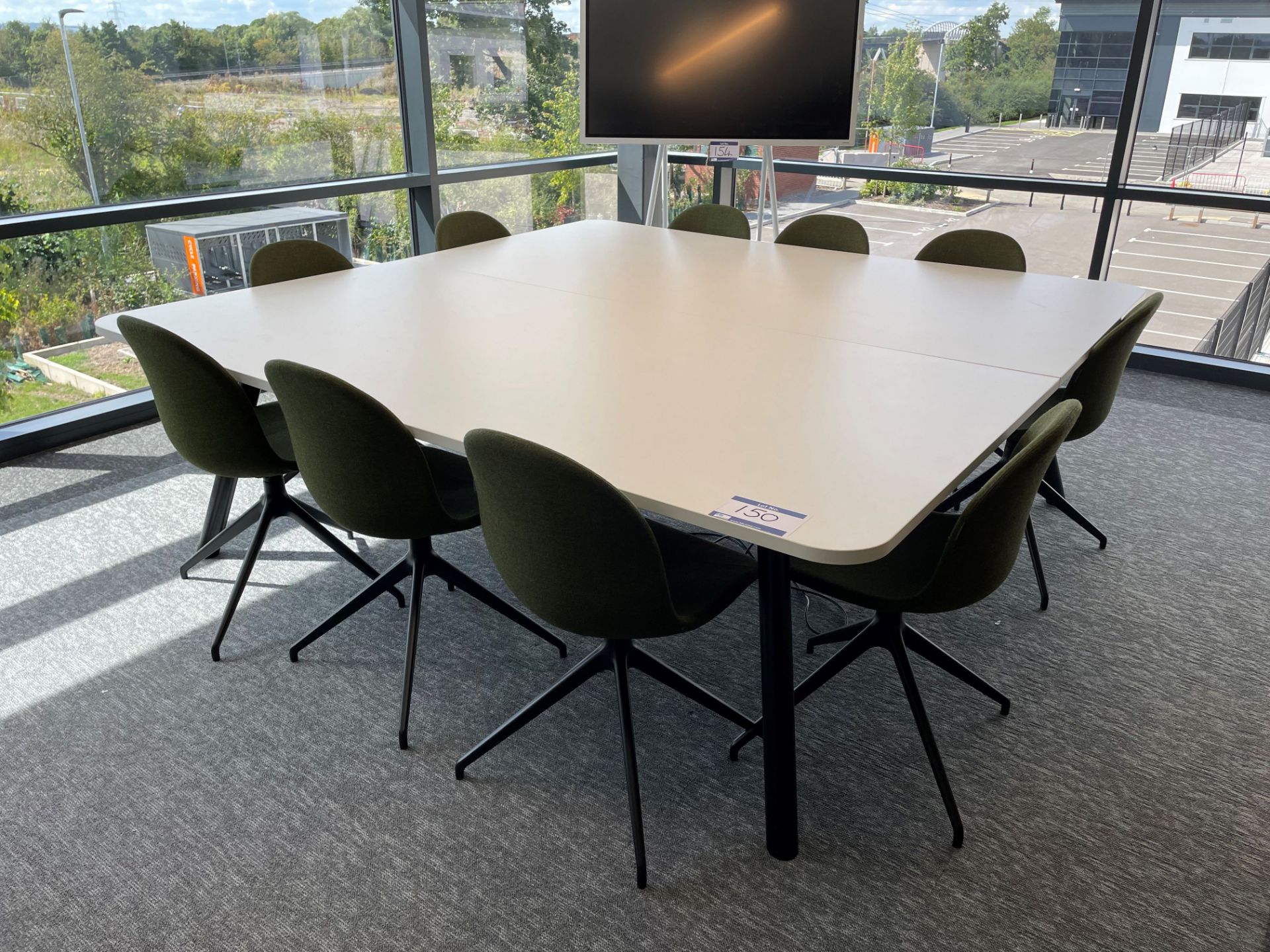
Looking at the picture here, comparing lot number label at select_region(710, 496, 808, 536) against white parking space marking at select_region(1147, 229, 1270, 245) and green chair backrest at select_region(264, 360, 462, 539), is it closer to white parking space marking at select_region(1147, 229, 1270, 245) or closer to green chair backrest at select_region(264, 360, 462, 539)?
green chair backrest at select_region(264, 360, 462, 539)

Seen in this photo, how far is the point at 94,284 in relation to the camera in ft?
12.9

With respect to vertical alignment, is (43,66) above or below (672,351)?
above

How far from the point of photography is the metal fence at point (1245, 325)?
462 cm

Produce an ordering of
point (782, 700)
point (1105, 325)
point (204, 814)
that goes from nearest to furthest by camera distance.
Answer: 1. point (782, 700)
2. point (204, 814)
3. point (1105, 325)

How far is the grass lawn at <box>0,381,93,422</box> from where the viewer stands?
3.78m

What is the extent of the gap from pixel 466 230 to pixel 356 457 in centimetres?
226

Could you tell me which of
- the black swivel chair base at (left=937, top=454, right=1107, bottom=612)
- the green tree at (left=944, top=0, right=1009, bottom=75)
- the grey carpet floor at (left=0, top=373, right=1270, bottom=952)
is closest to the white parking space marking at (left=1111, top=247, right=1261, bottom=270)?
the green tree at (left=944, top=0, right=1009, bottom=75)

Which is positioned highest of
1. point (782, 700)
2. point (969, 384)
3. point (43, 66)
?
point (43, 66)

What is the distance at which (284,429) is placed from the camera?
2768mm

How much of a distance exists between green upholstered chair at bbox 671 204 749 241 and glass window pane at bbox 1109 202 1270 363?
205 centimetres

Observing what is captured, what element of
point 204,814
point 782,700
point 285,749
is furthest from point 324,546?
point 782,700

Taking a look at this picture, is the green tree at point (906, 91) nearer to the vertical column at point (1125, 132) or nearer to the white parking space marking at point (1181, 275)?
the vertical column at point (1125, 132)

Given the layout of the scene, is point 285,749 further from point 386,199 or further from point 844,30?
point 844,30

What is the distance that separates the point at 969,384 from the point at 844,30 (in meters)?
2.88
